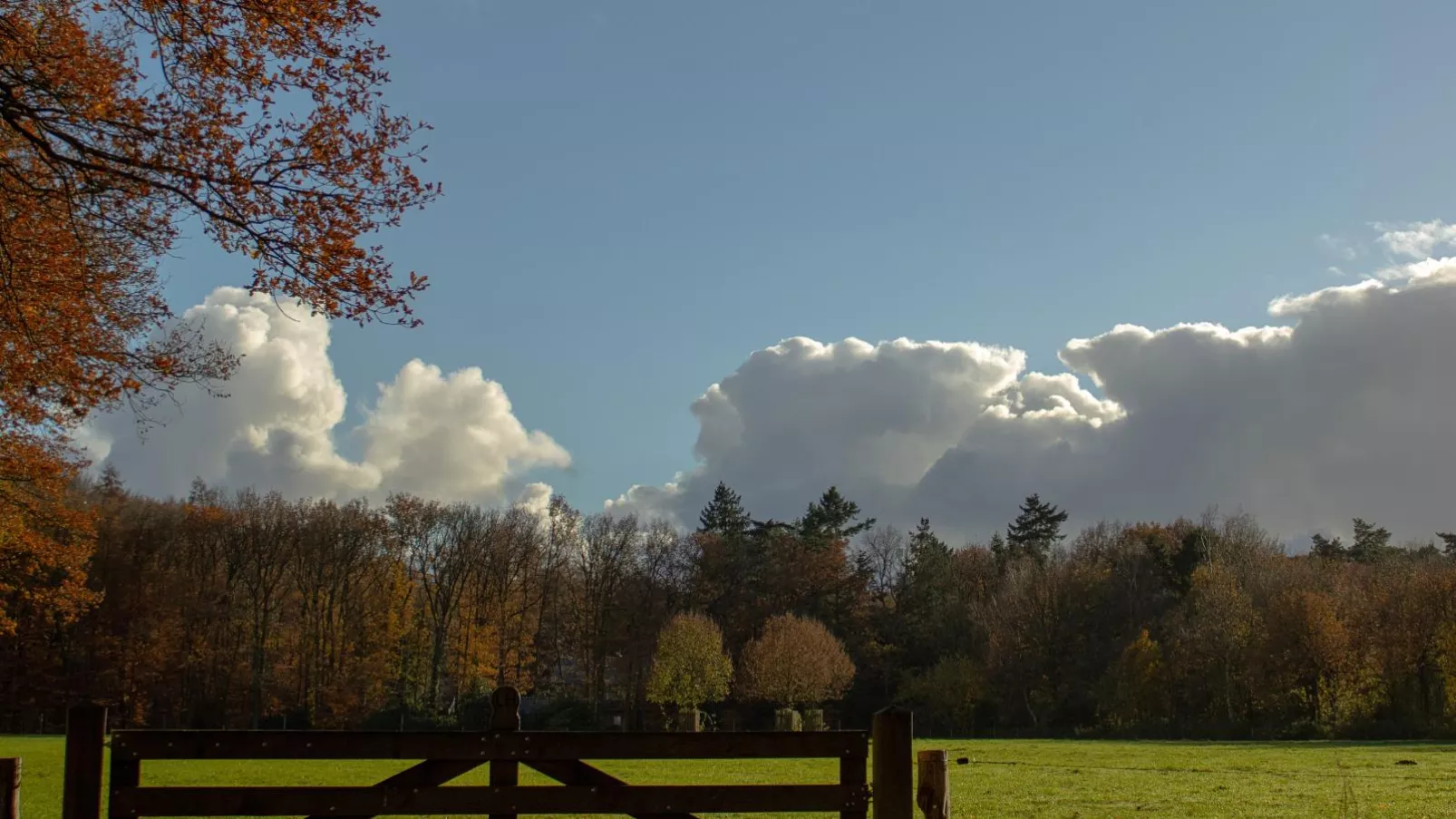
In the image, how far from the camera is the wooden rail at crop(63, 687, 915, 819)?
7203 millimetres

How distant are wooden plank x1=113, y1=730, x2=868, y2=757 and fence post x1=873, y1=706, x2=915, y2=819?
43 cm

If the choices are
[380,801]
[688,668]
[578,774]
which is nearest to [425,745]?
[380,801]

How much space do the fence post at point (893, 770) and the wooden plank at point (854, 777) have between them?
0.33 feet

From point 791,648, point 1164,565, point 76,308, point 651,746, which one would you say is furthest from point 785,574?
point 651,746

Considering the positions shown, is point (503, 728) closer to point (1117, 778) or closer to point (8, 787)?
point (8, 787)

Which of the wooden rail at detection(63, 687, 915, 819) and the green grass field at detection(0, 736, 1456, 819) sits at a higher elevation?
the wooden rail at detection(63, 687, 915, 819)

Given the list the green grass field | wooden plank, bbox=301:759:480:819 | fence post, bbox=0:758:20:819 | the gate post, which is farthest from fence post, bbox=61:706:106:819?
the green grass field

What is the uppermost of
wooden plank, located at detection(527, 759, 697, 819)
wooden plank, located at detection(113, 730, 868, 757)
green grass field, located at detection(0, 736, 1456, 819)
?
wooden plank, located at detection(113, 730, 868, 757)

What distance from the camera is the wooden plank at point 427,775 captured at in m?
7.26

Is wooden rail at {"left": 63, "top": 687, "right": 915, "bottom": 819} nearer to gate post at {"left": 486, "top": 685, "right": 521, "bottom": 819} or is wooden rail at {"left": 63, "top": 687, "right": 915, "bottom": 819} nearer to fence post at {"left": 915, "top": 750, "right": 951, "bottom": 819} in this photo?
gate post at {"left": 486, "top": 685, "right": 521, "bottom": 819}

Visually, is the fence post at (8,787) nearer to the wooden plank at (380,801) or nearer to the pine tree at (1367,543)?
the wooden plank at (380,801)

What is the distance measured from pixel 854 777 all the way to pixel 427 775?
2.71 meters

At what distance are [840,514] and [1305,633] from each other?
4429 cm

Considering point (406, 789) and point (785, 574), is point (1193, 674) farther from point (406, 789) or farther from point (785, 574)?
point (406, 789)
